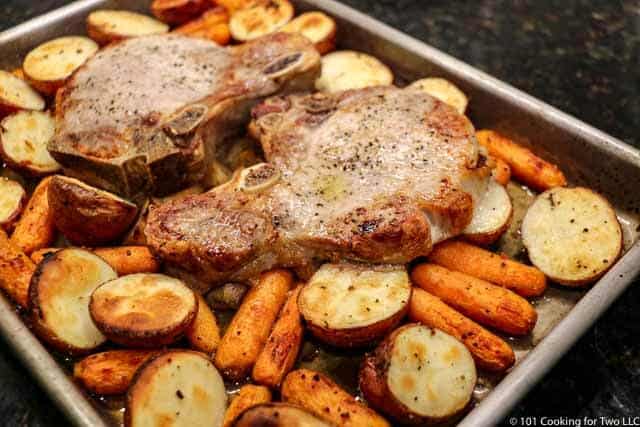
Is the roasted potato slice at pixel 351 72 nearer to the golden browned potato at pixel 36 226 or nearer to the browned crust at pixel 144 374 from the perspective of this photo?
the golden browned potato at pixel 36 226

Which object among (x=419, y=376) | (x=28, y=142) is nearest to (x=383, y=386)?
(x=419, y=376)

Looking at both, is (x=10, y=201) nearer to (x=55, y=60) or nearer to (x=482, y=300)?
(x=55, y=60)

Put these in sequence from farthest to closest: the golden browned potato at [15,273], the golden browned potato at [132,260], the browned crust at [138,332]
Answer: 1. the golden browned potato at [132,260]
2. the golden browned potato at [15,273]
3. the browned crust at [138,332]

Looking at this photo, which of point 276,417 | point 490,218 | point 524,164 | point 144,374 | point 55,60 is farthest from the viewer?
point 55,60

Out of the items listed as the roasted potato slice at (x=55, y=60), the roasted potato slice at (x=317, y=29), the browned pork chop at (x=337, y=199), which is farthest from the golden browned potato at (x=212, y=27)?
the browned pork chop at (x=337, y=199)

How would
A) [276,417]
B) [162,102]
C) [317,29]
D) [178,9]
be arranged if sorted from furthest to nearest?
[178,9]
[317,29]
[162,102]
[276,417]

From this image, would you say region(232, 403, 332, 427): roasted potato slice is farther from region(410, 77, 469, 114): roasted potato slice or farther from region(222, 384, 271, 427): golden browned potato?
region(410, 77, 469, 114): roasted potato slice

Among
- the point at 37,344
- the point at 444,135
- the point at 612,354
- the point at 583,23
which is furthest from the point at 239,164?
the point at 583,23
